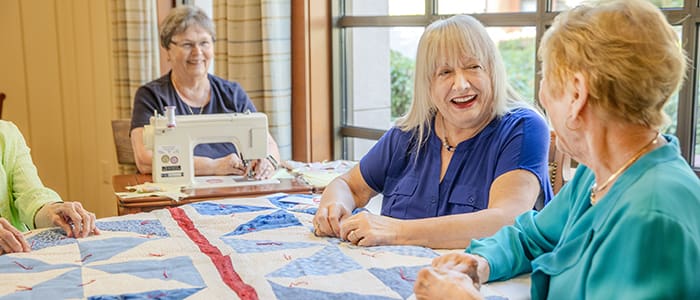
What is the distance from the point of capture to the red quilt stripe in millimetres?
1401

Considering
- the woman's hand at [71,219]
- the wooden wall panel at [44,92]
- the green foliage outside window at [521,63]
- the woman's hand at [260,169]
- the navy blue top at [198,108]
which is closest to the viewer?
the woman's hand at [71,219]

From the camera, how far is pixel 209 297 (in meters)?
1.37

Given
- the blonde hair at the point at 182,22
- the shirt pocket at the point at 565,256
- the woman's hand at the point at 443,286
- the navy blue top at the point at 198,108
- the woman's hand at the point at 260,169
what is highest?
the blonde hair at the point at 182,22

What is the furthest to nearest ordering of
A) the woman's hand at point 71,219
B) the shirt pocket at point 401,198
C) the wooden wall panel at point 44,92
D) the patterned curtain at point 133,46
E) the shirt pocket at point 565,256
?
1. the wooden wall panel at point 44,92
2. the patterned curtain at point 133,46
3. the shirt pocket at point 401,198
4. the woman's hand at point 71,219
5. the shirt pocket at point 565,256

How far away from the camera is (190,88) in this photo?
3.26 metres

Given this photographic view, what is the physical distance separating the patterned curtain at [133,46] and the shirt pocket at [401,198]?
2341 mm

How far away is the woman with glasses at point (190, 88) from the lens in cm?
316

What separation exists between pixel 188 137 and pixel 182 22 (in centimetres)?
75

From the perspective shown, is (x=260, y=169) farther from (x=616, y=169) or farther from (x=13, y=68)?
(x=13, y=68)

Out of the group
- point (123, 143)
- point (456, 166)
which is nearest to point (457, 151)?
point (456, 166)

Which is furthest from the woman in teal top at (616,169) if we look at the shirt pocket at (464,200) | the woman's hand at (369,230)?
the shirt pocket at (464,200)

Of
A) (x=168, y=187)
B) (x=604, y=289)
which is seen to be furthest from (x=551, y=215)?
(x=168, y=187)

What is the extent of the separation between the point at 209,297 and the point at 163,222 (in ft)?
1.80

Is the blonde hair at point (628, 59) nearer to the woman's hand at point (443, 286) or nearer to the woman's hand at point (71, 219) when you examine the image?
the woman's hand at point (443, 286)
